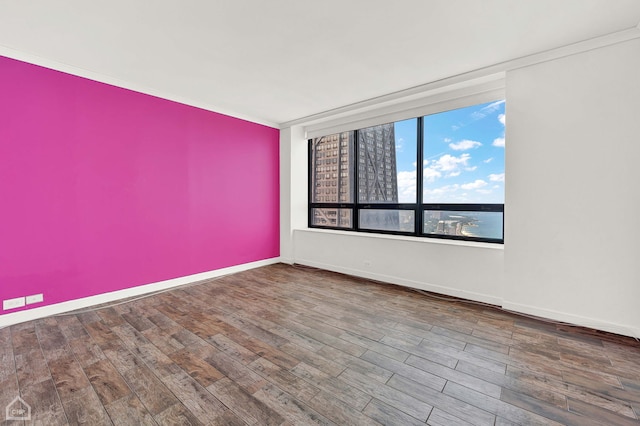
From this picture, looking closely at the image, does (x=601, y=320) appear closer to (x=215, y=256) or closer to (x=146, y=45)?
(x=215, y=256)

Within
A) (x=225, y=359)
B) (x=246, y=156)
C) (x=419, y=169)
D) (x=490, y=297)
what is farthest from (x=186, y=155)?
(x=490, y=297)

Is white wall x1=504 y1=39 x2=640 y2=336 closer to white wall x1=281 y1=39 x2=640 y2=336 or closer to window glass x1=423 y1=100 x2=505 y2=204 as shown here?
white wall x1=281 y1=39 x2=640 y2=336

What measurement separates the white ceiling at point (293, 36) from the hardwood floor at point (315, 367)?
276 centimetres

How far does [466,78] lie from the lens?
3262 mm

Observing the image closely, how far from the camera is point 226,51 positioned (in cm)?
276

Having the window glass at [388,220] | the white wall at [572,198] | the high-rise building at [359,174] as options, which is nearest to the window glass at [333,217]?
the high-rise building at [359,174]

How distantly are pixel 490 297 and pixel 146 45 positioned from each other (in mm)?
4628

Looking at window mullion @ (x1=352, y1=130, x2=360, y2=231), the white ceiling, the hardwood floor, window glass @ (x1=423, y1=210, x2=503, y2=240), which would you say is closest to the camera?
the hardwood floor

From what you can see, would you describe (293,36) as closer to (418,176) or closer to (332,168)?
(418,176)

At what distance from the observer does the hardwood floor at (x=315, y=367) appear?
161 cm

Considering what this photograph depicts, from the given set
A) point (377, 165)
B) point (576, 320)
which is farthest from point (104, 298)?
point (576, 320)

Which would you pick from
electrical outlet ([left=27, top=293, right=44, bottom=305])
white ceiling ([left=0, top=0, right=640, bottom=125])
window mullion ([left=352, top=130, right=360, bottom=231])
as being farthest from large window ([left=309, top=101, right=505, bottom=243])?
electrical outlet ([left=27, top=293, right=44, bottom=305])

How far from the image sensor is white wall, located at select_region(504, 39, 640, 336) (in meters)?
2.49

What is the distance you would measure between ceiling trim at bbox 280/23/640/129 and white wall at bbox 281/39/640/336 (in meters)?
0.06
